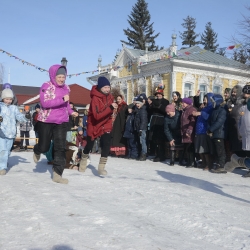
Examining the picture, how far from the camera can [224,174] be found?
25.7 feet

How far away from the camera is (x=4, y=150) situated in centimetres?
675

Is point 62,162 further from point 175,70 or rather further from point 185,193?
point 175,70

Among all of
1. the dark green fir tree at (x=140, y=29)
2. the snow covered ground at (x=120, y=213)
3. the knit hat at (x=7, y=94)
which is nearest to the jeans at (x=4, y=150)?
the snow covered ground at (x=120, y=213)

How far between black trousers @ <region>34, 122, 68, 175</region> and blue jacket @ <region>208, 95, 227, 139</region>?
3680 mm

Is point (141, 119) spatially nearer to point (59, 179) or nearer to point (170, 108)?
point (170, 108)

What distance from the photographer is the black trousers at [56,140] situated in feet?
19.2

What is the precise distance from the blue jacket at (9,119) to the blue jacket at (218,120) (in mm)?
4115

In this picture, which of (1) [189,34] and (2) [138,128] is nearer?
(2) [138,128]

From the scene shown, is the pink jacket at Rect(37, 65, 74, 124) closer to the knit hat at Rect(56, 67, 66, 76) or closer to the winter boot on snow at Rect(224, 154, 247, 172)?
the knit hat at Rect(56, 67, 66, 76)

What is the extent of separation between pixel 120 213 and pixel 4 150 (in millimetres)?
3637

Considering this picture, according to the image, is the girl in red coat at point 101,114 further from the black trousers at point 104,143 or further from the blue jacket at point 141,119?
the blue jacket at point 141,119

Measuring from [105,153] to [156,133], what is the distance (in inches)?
151

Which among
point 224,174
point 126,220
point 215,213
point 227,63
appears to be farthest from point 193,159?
point 227,63

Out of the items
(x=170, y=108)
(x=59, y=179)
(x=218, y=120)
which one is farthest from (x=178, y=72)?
(x=59, y=179)
